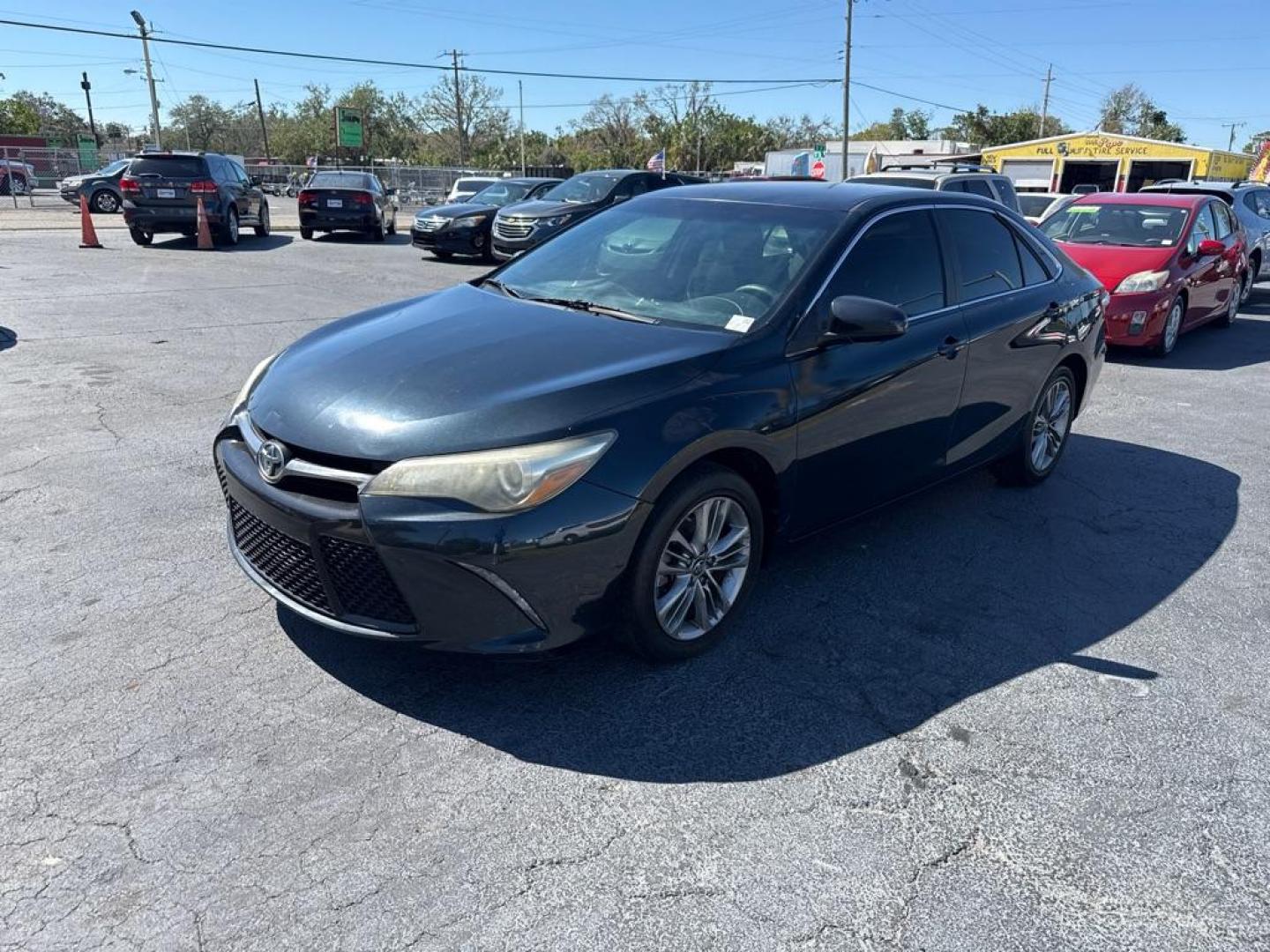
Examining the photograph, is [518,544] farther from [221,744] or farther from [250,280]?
[250,280]

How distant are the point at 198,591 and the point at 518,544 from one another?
1.84m

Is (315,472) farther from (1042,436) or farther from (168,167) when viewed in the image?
(168,167)

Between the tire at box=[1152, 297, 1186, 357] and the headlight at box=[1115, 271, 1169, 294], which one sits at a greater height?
the headlight at box=[1115, 271, 1169, 294]

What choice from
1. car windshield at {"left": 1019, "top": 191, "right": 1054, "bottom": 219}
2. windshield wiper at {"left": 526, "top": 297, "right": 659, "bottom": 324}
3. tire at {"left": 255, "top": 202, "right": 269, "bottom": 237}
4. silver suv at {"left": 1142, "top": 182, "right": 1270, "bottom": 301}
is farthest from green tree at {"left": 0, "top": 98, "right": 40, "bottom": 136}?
windshield wiper at {"left": 526, "top": 297, "right": 659, "bottom": 324}

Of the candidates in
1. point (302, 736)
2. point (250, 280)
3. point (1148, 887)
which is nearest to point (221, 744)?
point (302, 736)

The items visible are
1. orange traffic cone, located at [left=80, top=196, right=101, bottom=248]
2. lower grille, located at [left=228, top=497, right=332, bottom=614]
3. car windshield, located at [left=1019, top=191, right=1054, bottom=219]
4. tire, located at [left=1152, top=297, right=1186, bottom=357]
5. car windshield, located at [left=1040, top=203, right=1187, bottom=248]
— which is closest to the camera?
lower grille, located at [left=228, top=497, right=332, bottom=614]

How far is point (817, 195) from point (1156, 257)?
269 inches

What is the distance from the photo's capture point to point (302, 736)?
2953mm

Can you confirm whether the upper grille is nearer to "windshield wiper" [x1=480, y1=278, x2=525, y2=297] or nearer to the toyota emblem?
"windshield wiper" [x1=480, y1=278, x2=525, y2=297]

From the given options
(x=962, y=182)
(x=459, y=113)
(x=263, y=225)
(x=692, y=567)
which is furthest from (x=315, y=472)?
(x=459, y=113)

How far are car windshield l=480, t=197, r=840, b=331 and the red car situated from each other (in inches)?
257

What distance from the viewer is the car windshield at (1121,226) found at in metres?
10.0

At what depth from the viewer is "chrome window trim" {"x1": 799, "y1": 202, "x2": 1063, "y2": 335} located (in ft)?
12.5

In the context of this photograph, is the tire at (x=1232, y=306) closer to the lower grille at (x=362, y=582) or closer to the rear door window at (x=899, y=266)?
the rear door window at (x=899, y=266)
